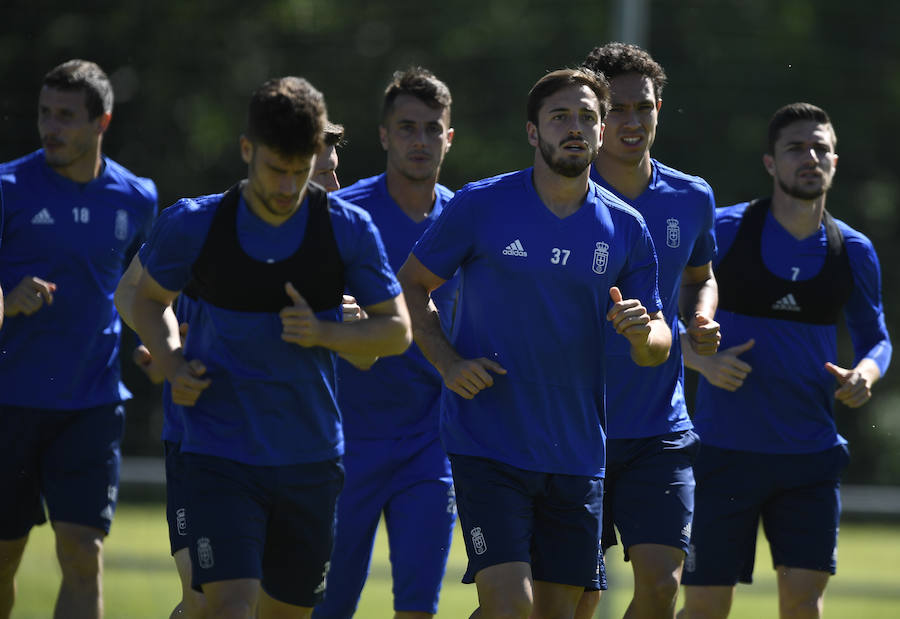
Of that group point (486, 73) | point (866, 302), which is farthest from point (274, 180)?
point (486, 73)

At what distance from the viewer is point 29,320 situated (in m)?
6.95

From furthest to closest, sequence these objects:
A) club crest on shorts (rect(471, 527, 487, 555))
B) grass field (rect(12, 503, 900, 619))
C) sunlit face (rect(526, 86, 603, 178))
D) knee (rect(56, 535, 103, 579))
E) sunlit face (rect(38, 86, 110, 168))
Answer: grass field (rect(12, 503, 900, 619)) < sunlit face (rect(38, 86, 110, 168)) < knee (rect(56, 535, 103, 579)) < sunlit face (rect(526, 86, 603, 178)) < club crest on shorts (rect(471, 527, 487, 555))

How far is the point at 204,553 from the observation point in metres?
4.82

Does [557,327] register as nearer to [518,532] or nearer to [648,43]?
[518,532]

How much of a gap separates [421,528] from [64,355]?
198 centimetres

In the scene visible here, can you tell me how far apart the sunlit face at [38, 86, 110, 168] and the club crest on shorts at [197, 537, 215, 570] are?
2918 mm

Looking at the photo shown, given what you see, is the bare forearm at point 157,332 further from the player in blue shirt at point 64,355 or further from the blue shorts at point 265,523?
the player in blue shirt at point 64,355

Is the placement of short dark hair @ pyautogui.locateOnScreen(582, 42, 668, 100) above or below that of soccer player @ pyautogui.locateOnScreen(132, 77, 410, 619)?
above

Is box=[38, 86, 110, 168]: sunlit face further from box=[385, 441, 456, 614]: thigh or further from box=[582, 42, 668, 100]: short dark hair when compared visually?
box=[582, 42, 668, 100]: short dark hair

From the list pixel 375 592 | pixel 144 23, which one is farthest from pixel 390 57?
pixel 375 592

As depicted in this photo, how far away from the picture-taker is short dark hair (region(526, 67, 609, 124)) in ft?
18.3

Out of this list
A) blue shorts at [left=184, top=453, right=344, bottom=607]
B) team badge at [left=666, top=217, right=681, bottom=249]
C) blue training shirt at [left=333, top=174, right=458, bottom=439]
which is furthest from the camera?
blue training shirt at [left=333, top=174, right=458, bottom=439]

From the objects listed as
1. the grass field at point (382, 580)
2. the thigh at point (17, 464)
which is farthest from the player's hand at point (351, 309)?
the grass field at point (382, 580)

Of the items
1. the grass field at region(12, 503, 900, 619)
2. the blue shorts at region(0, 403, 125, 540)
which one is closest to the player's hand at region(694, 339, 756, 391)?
the blue shorts at region(0, 403, 125, 540)
